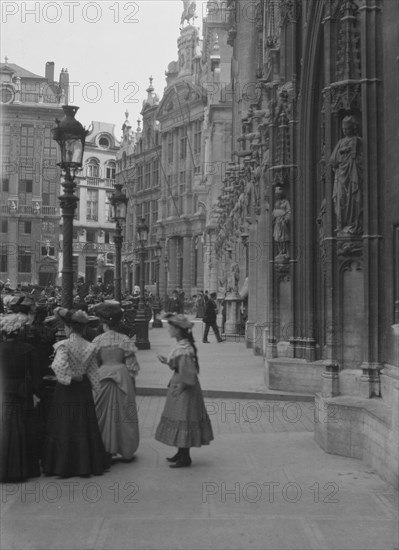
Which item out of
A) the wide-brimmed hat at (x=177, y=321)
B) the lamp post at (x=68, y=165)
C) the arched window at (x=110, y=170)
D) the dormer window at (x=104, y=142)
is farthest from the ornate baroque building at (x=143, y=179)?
the wide-brimmed hat at (x=177, y=321)

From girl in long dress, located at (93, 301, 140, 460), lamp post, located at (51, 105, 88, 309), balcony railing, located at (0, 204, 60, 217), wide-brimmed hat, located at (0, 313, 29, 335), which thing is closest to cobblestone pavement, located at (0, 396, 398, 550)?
girl in long dress, located at (93, 301, 140, 460)

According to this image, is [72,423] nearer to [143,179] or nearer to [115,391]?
[115,391]

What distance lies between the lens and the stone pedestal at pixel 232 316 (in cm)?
2721

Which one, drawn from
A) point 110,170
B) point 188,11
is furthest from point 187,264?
point 110,170

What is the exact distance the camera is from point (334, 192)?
850 cm

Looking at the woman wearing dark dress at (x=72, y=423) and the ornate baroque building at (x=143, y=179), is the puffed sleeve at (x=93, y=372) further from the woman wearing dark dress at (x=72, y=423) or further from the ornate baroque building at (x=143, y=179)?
the ornate baroque building at (x=143, y=179)

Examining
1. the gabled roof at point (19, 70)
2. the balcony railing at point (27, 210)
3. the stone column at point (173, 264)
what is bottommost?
the stone column at point (173, 264)

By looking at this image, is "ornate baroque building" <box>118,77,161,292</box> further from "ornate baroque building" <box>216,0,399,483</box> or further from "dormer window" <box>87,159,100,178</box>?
"ornate baroque building" <box>216,0,399,483</box>

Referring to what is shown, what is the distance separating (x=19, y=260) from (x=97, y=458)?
68.1 m

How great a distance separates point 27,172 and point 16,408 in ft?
230

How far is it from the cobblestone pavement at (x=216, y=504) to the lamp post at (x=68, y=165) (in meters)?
3.12

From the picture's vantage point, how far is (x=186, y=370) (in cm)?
747

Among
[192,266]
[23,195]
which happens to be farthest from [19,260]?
[192,266]

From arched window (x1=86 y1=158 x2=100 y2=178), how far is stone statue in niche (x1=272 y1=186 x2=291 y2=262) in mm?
80218
